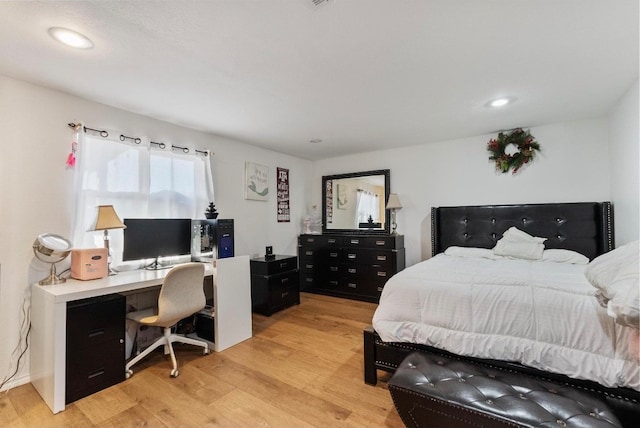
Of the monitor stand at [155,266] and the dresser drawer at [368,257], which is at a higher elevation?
the monitor stand at [155,266]

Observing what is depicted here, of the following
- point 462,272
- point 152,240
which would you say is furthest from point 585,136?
point 152,240

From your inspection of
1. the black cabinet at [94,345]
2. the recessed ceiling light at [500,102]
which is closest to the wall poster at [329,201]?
the recessed ceiling light at [500,102]

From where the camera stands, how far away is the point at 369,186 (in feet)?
15.8

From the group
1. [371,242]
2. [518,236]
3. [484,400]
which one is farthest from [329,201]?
[484,400]

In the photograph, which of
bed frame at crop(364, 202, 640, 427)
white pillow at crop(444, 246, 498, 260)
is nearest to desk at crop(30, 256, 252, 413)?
bed frame at crop(364, 202, 640, 427)

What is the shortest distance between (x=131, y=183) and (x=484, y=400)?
130 inches

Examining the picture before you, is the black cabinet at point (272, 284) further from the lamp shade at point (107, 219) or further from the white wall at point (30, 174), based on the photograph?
the white wall at point (30, 174)

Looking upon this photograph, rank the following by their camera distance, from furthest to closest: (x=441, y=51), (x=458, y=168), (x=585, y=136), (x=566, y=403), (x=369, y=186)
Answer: (x=369, y=186)
(x=458, y=168)
(x=585, y=136)
(x=441, y=51)
(x=566, y=403)

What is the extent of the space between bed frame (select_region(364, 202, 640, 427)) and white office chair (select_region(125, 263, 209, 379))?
1506 mm

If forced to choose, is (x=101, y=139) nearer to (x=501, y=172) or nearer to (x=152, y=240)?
(x=152, y=240)

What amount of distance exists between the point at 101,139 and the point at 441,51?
3.02 metres

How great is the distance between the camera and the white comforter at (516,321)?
4.80 ft

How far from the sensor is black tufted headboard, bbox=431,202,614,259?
3117mm

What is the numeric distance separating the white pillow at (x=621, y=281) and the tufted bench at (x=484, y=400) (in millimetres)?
443
